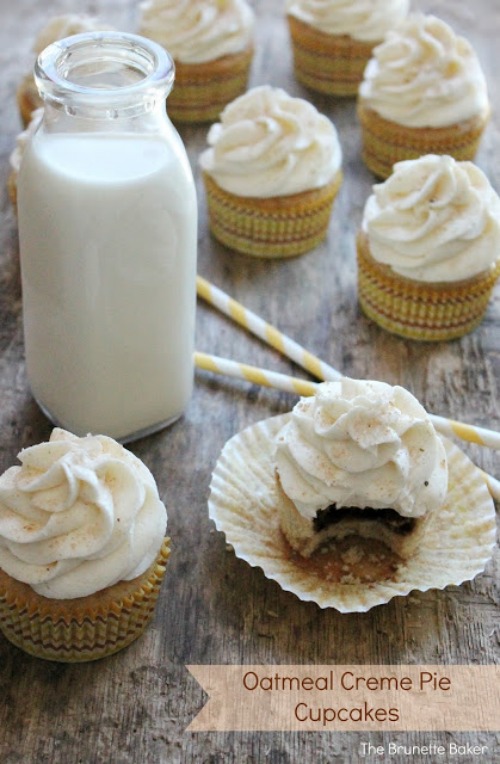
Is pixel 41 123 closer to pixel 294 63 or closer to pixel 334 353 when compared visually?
pixel 334 353

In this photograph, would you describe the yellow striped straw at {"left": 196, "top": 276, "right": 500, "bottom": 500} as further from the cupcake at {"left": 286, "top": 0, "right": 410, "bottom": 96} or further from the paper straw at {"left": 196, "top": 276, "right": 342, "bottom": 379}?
the cupcake at {"left": 286, "top": 0, "right": 410, "bottom": 96}

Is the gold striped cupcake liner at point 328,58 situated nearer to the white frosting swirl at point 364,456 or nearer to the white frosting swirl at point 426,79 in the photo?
the white frosting swirl at point 426,79

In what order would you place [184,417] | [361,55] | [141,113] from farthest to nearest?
[361,55]
[184,417]
[141,113]

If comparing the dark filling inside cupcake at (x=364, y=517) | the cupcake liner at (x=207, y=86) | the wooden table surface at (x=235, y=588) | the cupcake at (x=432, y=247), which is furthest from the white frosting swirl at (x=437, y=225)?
the cupcake liner at (x=207, y=86)

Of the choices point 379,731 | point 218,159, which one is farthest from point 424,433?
point 218,159

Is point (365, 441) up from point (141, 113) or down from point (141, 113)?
down

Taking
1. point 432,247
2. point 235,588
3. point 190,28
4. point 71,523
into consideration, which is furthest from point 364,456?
point 190,28
